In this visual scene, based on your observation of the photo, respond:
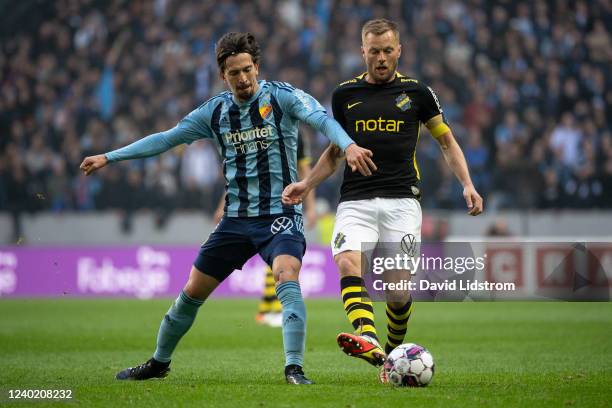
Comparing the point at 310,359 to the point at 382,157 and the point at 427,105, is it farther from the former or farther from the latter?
the point at 427,105

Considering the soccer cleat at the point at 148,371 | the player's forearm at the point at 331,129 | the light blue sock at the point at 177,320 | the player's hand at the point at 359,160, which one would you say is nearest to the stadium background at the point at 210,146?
the soccer cleat at the point at 148,371

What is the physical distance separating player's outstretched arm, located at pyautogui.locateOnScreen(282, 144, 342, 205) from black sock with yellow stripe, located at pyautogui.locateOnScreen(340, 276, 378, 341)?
2.29ft

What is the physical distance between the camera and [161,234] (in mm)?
19922

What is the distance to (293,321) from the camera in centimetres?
662

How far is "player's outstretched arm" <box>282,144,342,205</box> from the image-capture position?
6.68 metres

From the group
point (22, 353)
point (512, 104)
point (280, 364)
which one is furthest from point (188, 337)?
point (512, 104)

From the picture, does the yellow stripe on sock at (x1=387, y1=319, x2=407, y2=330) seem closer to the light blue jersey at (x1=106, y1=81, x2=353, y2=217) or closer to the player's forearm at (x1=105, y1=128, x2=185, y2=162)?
the light blue jersey at (x1=106, y1=81, x2=353, y2=217)

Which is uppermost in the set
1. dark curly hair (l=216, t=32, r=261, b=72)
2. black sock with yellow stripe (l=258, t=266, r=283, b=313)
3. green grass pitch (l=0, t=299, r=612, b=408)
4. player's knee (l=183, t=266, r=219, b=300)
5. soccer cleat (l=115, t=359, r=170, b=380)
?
dark curly hair (l=216, t=32, r=261, b=72)

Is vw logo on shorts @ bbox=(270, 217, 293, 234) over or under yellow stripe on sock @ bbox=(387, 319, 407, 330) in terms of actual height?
over

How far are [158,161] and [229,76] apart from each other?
1330 cm

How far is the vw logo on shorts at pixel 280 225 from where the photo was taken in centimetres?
692

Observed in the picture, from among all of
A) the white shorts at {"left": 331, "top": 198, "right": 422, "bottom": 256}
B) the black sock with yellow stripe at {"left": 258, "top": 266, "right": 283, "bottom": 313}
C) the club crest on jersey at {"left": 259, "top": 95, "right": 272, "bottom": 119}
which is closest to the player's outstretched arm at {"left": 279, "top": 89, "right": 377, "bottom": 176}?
the club crest on jersey at {"left": 259, "top": 95, "right": 272, "bottom": 119}

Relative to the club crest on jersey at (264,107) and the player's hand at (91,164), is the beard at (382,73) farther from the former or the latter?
the player's hand at (91,164)

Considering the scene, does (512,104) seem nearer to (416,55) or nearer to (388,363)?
(416,55)
